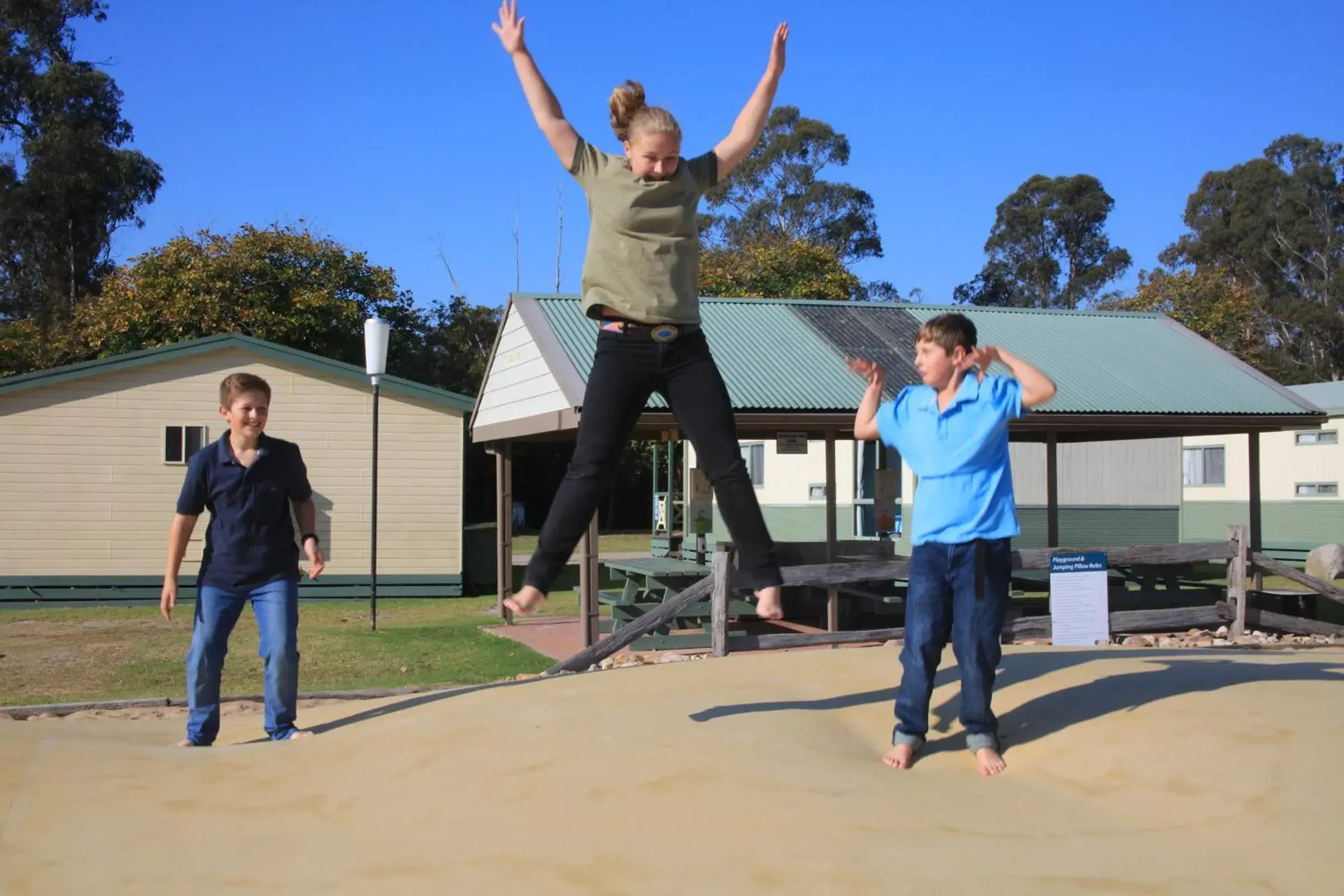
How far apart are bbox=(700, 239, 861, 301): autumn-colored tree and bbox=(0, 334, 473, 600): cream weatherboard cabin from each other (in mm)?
22479

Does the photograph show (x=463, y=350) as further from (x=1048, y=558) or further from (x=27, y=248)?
(x=1048, y=558)

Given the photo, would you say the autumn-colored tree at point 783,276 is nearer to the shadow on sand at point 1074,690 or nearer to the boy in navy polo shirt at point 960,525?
the shadow on sand at point 1074,690

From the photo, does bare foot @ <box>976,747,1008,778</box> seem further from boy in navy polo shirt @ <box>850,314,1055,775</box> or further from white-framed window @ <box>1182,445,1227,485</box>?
white-framed window @ <box>1182,445,1227,485</box>

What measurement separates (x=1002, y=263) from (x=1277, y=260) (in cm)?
1330

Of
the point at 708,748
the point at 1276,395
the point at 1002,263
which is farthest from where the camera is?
the point at 1002,263

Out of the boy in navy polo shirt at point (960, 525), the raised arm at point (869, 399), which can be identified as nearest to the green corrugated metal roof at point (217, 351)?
the raised arm at point (869, 399)

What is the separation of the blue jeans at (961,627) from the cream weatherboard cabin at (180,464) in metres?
16.0

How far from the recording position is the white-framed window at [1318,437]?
26469mm

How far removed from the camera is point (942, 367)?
505cm

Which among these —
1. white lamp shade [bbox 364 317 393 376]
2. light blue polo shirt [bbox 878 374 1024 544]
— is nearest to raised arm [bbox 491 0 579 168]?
light blue polo shirt [bbox 878 374 1024 544]

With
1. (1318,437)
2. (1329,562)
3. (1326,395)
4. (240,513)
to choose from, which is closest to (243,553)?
(240,513)

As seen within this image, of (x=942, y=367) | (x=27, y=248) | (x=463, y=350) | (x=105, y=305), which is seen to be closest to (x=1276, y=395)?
(x=942, y=367)

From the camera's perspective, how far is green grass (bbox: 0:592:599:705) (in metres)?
11.1

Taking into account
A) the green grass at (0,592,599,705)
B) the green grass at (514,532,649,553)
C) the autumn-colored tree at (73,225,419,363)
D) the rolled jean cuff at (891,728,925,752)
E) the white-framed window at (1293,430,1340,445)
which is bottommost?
the green grass at (0,592,599,705)
